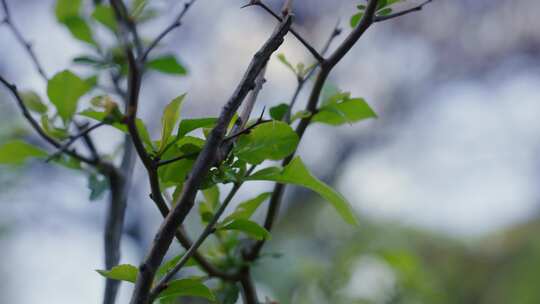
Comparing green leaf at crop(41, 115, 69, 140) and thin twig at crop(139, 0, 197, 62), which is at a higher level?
thin twig at crop(139, 0, 197, 62)

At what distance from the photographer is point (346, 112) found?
441mm

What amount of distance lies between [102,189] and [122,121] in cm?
21

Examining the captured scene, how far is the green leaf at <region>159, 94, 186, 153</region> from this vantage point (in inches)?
12.9

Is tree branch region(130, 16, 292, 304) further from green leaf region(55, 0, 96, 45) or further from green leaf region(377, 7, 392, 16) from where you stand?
green leaf region(55, 0, 96, 45)

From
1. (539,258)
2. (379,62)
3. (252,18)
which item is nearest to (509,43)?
(379,62)

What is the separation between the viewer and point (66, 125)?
0.45 meters

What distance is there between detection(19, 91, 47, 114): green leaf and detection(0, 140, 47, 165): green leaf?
32 millimetres

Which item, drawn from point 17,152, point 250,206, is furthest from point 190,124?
point 17,152

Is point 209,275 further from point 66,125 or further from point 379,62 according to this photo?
point 379,62

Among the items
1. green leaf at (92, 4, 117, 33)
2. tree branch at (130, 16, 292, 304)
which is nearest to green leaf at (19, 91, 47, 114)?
green leaf at (92, 4, 117, 33)

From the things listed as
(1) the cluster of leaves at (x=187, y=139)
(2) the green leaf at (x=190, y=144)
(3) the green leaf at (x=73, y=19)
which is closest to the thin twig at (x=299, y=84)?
(1) the cluster of leaves at (x=187, y=139)

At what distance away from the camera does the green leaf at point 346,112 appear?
1.41 feet

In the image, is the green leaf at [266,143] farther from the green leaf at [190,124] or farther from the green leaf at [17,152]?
the green leaf at [17,152]

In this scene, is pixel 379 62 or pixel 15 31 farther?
pixel 379 62
